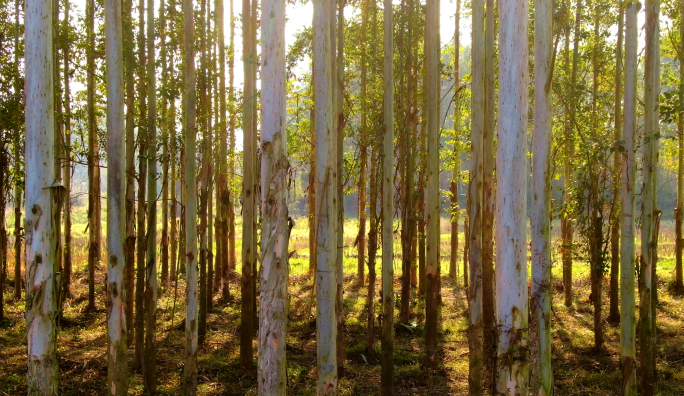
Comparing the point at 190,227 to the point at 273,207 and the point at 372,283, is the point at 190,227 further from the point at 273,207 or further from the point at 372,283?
the point at 372,283

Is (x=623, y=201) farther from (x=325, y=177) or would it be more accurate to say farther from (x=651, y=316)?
(x=325, y=177)

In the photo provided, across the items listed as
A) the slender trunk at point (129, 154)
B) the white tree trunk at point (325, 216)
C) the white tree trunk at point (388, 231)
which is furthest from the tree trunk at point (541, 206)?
the slender trunk at point (129, 154)

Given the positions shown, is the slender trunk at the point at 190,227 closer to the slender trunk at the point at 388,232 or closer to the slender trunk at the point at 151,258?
the slender trunk at the point at 151,258

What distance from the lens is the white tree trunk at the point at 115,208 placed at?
5.97 m

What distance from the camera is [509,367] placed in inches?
165

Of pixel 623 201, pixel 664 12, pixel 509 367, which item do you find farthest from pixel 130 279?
pixel 664 12

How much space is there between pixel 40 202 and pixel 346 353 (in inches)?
271

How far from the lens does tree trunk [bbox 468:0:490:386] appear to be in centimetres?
684

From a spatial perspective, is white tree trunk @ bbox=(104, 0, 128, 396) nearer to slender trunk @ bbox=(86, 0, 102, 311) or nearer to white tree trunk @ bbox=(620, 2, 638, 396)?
slender trunk @ bbox=(86, 0, 102, 311)

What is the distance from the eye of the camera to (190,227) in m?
7.25

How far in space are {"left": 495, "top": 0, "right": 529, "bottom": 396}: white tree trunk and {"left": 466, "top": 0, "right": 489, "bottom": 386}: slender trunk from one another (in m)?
2.70

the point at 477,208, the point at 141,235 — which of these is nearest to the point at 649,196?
the point at 477,208

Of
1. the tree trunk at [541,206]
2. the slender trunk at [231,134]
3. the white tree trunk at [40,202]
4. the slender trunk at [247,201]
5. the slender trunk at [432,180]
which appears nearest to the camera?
the white tree trunk at [40,202]

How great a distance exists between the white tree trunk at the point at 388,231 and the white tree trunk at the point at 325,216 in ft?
7.33
